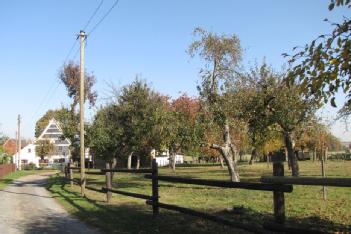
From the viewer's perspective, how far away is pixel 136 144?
30375 mm

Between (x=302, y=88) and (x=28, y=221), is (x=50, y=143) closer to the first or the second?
(x=28, y=221)

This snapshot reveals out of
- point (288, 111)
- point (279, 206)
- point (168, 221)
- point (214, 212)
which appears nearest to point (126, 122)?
point (288, 111)

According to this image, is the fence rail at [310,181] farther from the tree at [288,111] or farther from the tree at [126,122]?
the tree at [126,122]

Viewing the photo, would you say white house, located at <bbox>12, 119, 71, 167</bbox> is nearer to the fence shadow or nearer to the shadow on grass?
the fence shadow

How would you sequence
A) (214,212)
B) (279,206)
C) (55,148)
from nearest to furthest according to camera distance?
(279,206) → (214,212) → (55,148)

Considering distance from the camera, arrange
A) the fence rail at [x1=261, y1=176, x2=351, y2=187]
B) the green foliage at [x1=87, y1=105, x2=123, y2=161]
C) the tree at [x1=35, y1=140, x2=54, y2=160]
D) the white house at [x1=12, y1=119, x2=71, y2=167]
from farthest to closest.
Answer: the white house at [x1=12, y1=119, x2=71, y2=167] → the tree at [x1=35, y1=140, x2=54, y2=160] → the green foliage at [x1=87, y1=105, x2=123, y2=161] → the fence rail at [x1=261, y1=176, x2=351, y2=187]

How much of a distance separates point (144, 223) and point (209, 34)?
652 inches

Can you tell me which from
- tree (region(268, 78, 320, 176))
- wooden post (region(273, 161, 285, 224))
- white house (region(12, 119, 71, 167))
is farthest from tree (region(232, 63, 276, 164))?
white house (region(12, 119, 71, 167))

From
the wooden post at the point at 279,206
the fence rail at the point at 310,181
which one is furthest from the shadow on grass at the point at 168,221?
the fence rail at the point at 310,181

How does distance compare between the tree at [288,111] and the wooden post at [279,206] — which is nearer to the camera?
the wooden post at [279,206]

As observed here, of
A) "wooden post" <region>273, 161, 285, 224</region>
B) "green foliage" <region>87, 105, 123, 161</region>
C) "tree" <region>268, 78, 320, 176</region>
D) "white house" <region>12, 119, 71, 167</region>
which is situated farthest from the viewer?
"white house" <region>12, 119, 71, 167</region>

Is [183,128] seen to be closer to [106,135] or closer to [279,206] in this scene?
[106,135]

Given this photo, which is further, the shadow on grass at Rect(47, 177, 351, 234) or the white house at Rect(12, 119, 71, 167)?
the white house at Rect(12, 119, 71, 167)

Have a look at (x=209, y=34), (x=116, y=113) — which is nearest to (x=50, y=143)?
(x=116, y=113)
